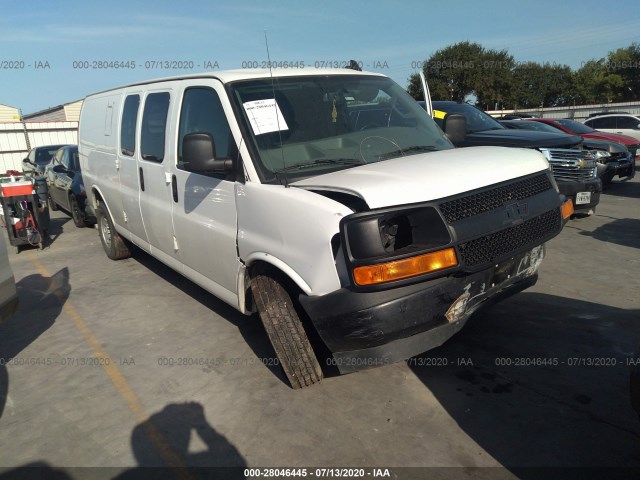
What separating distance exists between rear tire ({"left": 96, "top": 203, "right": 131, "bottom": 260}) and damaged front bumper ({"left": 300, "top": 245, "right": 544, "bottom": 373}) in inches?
189

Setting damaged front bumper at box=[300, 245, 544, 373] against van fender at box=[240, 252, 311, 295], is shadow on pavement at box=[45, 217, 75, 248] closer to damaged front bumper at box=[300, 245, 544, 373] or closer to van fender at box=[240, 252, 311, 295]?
van fender at box=[240, 252, 311, 295]

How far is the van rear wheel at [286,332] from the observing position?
3.24 m

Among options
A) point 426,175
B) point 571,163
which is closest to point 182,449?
point 426,175

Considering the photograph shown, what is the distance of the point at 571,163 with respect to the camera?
24.7 ft

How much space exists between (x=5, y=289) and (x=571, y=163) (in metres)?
7.45

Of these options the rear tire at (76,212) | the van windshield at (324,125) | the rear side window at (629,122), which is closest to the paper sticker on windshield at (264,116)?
the van windshield at (324,125)

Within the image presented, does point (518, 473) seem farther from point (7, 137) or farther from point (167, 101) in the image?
point (7, 137)

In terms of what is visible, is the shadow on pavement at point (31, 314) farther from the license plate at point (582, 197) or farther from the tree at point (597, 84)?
the tree at point (597, 84)

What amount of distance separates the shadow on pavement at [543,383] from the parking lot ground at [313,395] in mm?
12

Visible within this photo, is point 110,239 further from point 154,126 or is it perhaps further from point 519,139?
point 519,139

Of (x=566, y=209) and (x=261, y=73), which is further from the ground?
(x=261, y=73)

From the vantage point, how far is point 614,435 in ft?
9.26

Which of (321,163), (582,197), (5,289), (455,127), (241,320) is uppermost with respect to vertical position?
(455,127)

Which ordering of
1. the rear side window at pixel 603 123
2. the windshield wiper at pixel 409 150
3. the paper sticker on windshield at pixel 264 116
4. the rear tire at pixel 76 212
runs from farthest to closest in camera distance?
the rear side window at pixel 603 123 < the rear tire at pixel 76 212 < the windshield wiper at pixel 409 150 < the paper sticker on windshield at pixel 264 116
